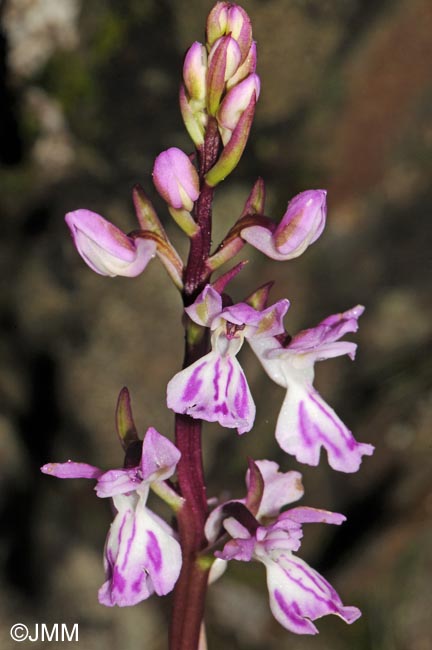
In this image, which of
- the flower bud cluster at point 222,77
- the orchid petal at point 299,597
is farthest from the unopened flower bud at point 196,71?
the orchid petal at point 299,597

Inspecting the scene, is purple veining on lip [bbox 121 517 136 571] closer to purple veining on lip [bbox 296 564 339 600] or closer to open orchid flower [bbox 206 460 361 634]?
open orchid flower [bbox 206 460 361 634]

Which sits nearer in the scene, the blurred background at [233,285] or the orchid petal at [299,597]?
the orchid petal at [299,597]

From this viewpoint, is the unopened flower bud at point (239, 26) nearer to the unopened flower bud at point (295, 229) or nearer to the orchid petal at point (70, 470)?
the unopened flower bud at point (295, 229)

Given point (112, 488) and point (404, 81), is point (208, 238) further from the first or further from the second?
point (404, 81)

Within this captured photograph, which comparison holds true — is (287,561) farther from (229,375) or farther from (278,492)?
(229,375)

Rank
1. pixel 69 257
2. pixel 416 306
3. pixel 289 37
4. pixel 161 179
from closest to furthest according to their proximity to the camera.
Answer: pixel 161 179 → pixel 289 37 → pixel 69 257 → pixel 416 306

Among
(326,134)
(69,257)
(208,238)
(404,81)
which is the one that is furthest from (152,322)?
(208,238)
